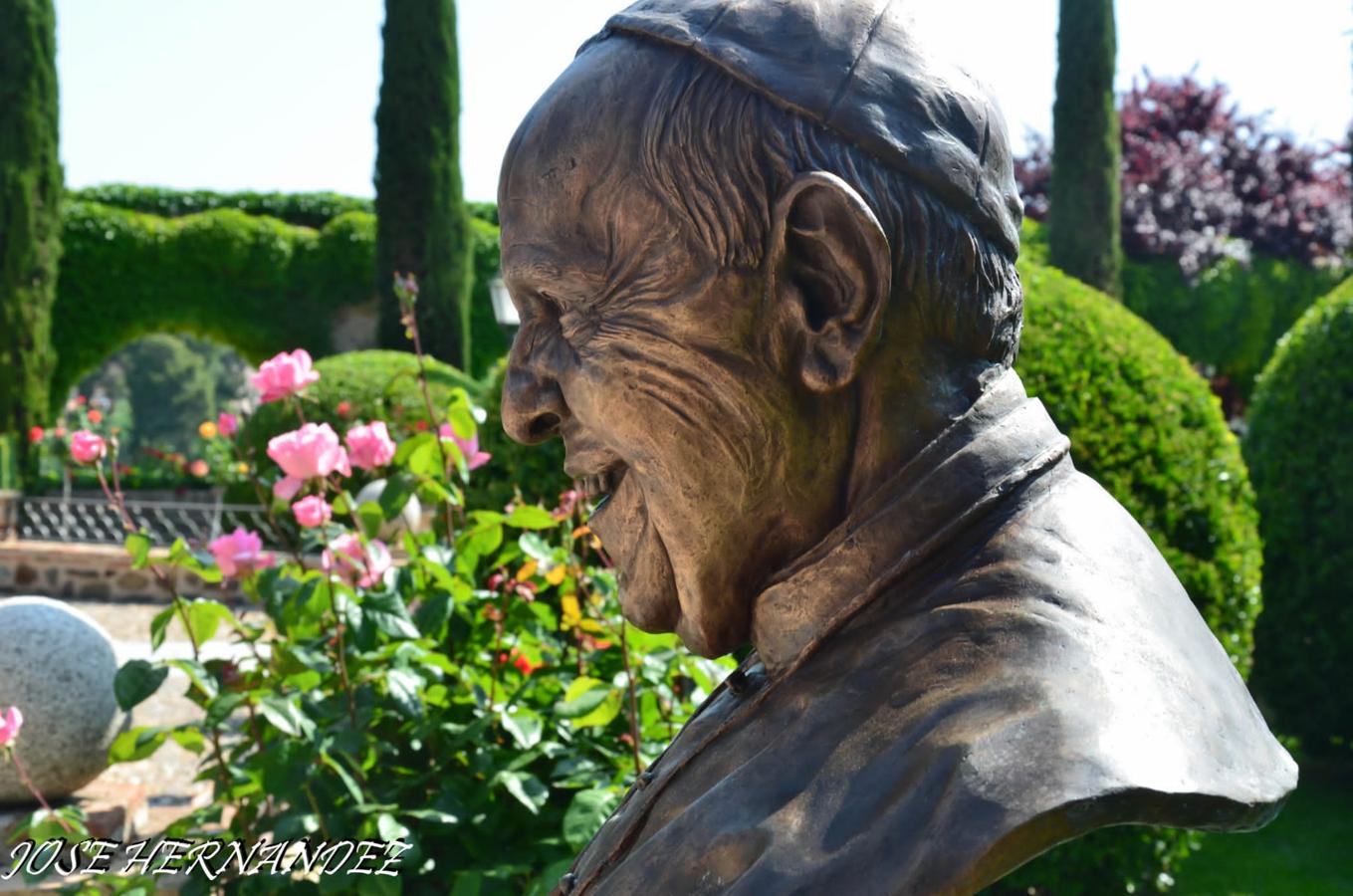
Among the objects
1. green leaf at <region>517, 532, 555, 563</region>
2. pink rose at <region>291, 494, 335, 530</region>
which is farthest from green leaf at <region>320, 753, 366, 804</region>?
green leaf at <region>517, 532, 555, 563</region>

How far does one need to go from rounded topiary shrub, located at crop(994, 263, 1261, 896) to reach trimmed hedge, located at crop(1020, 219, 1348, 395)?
13.6 metres

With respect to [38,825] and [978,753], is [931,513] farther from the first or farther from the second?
[38,825]

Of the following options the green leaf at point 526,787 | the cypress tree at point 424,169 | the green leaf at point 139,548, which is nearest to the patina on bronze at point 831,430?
the green leaf at point 526,787

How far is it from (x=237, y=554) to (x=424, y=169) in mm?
14844

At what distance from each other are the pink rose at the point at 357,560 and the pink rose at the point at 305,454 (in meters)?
0.21

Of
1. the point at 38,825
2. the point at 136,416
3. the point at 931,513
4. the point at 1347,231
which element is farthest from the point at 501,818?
the point at 136,416

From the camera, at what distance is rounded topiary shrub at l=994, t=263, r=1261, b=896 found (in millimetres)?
4566

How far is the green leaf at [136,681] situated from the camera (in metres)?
3.06

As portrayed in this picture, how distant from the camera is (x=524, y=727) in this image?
3037mm

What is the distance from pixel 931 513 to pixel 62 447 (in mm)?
17471

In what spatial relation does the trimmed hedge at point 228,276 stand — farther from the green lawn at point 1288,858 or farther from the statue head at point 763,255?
the statue head at point 763,255

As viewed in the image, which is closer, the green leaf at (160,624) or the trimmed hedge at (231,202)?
the green leaf at (160,624)

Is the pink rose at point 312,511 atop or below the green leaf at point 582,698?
atop

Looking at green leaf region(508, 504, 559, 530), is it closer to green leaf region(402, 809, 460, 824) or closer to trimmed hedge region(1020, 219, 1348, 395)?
green leaf region(402, 809, 460, 824)
